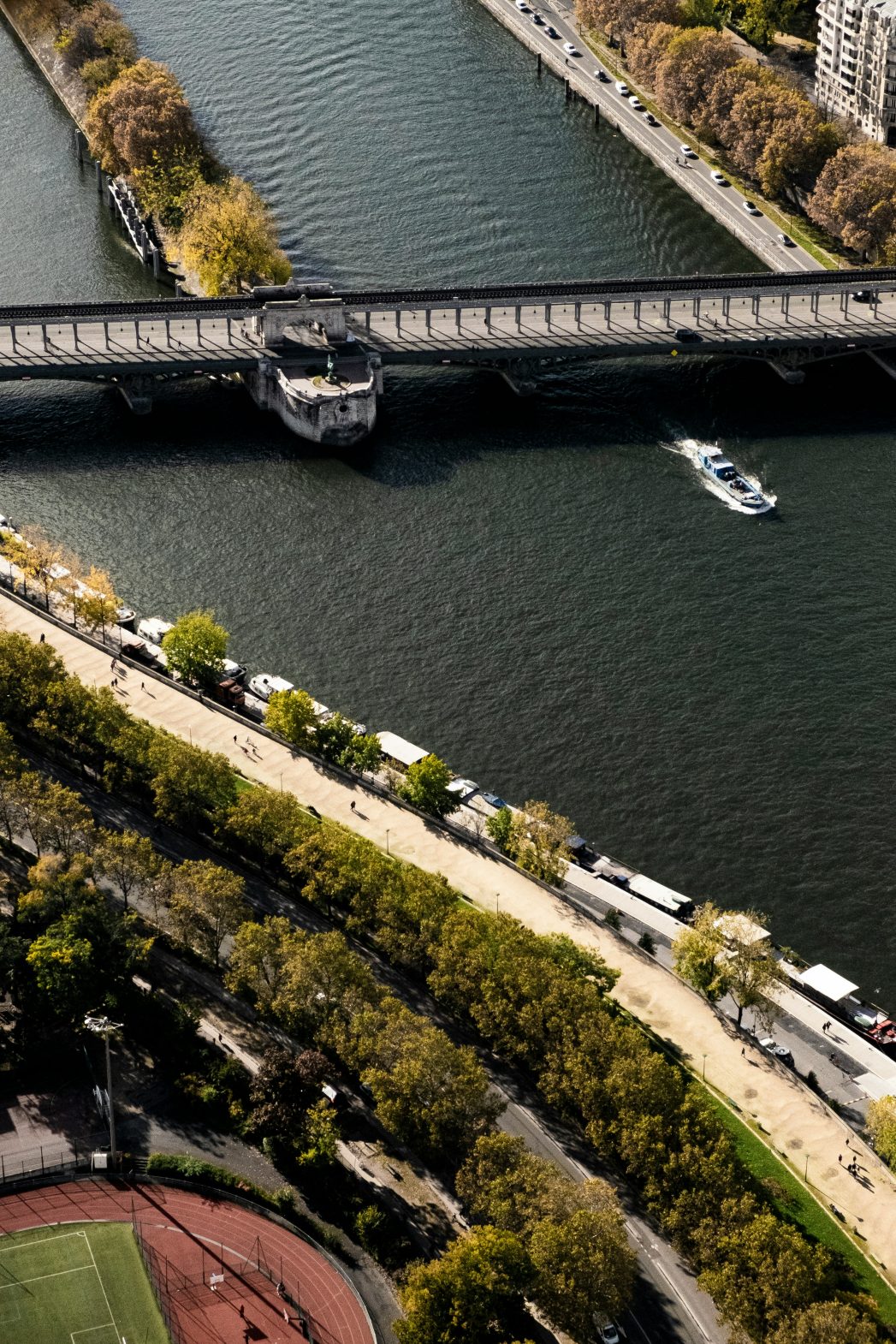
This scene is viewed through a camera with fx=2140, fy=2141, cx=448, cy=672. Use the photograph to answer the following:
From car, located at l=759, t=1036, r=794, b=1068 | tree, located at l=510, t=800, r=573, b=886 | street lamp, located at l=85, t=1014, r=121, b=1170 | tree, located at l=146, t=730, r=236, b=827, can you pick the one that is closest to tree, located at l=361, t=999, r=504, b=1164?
street lamp, located at l=85, t=1014, r=121, b=1170

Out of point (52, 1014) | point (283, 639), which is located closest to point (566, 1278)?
point (52, 1014)

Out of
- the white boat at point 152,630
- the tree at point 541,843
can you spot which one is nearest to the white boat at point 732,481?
the white boat at point 152,630

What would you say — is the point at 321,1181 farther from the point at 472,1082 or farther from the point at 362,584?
the point at 362,584

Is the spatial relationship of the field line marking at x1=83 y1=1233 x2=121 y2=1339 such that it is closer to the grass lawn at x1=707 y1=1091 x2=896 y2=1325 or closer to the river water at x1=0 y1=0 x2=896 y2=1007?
the grass lawn at x1=707 y1=1091 x2=896 y2=1325

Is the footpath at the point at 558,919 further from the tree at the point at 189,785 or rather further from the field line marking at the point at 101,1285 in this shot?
the field line marking at the point at 101,1285

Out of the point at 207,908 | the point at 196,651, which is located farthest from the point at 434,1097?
the point at 196,651
